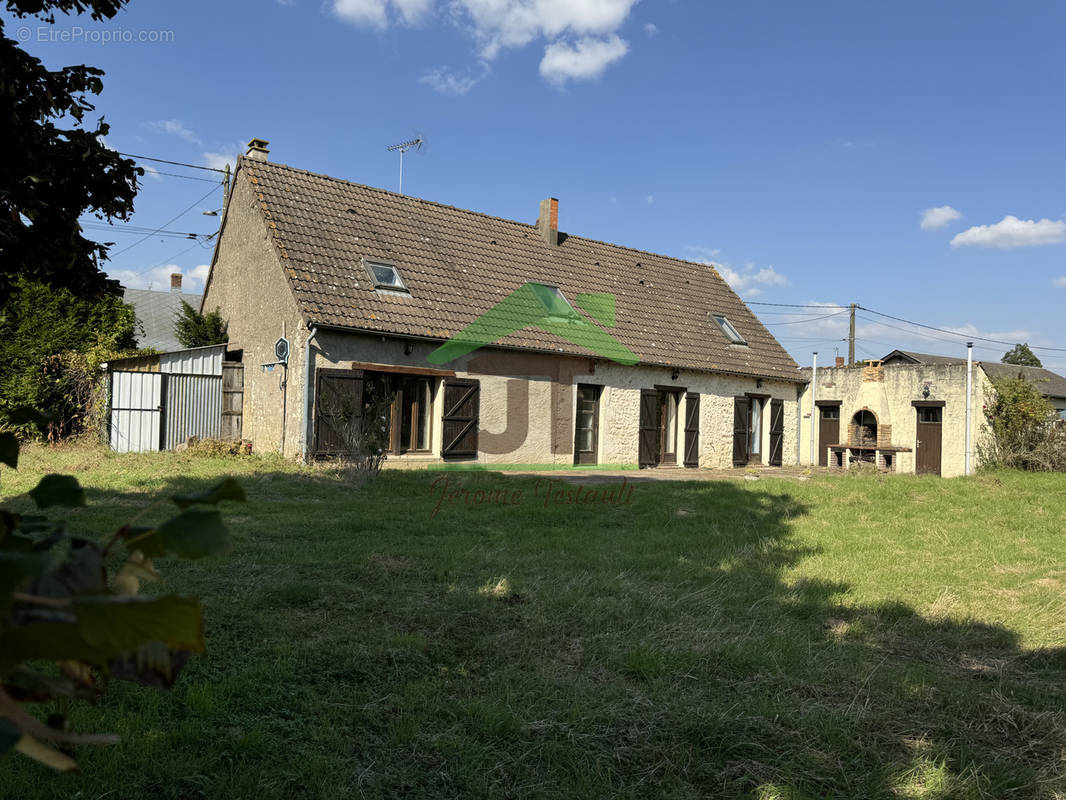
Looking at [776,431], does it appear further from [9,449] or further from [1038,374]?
[9,449]

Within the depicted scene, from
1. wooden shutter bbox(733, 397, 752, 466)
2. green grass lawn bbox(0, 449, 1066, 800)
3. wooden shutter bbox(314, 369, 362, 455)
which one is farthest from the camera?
wooden shutter bbox(733, 397, 752, 466)

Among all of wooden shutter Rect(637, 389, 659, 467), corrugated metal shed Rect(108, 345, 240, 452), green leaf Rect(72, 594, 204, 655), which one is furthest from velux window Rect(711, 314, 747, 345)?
green leaf Rect(72, 594, 204, 655)

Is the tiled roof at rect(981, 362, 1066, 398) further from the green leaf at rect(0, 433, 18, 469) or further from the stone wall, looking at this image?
the green leaf at rect(0, 433, 18, 469)

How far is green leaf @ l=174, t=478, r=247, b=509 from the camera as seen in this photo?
0.78 m

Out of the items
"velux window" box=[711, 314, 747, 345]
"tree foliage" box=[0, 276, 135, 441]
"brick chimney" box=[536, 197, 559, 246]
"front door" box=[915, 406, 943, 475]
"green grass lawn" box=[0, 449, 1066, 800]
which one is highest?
"brick chimney" box=[536, 197, 559, 246]

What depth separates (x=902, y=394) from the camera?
20.8m

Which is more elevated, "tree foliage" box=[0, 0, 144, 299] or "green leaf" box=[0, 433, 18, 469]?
"tree foliage" box=[0, 0, 144, 299]

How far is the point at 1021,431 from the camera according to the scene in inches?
715

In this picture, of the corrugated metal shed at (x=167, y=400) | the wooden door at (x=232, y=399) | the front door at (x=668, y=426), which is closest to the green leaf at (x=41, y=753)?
the corrugated metal shed at (x=167, y=400)

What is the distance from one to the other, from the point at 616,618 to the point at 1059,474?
15994 millimetres

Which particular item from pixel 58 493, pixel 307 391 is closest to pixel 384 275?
pixel 307 391

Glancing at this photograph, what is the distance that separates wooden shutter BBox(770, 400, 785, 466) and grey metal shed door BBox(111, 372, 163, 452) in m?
15.0

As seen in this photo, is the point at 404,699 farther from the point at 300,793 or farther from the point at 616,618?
the point at 616,618

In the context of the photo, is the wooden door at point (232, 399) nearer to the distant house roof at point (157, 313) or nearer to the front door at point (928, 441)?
the distant house roof at point (157, 313)
